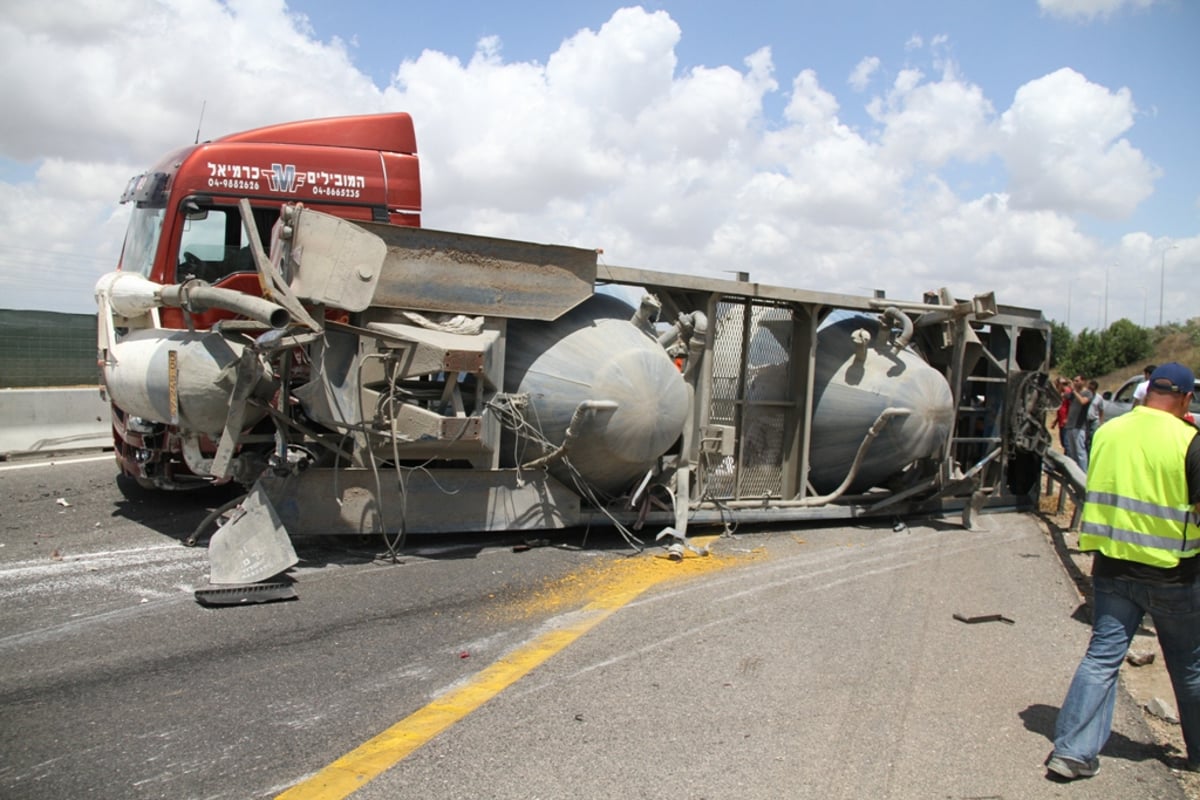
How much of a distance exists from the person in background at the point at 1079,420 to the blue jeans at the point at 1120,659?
9.57 metres

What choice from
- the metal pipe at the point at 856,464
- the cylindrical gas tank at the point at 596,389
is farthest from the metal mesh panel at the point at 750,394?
the cylindrical gas tank at the point at 596,389

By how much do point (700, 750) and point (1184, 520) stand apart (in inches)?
90.7

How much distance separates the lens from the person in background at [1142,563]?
12.6 ft

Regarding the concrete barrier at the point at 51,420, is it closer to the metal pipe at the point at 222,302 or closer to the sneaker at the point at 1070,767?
the metal pipe at the point at 222,302

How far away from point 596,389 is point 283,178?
3685 millimetres

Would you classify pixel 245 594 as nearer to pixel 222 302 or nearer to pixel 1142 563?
pixel 222 302

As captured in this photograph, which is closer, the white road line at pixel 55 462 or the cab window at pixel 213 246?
the cab window at pixel 213 246

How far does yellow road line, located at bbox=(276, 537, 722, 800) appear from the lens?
11.1 feet

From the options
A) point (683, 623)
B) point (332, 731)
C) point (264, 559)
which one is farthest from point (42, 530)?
point (683, 623)

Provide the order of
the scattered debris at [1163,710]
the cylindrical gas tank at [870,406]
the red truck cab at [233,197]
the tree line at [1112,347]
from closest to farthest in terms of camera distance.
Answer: the scattered debris at [1163,710] → the red truck cab at [233,197] → the cylindrical gas tank at [870,406] → the tree line at [1112,347]

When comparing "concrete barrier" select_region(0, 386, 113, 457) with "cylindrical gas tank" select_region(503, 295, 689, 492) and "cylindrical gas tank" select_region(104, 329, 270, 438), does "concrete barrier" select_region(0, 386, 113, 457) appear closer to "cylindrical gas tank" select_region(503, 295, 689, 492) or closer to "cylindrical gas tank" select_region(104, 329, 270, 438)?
"cylindrical gas tank" select_region(104, 329, 270, 438)

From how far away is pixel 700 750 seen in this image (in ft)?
12.6

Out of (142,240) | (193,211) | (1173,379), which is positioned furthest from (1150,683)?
(142,240)

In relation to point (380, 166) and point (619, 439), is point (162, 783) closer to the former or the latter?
point (619, 439)
